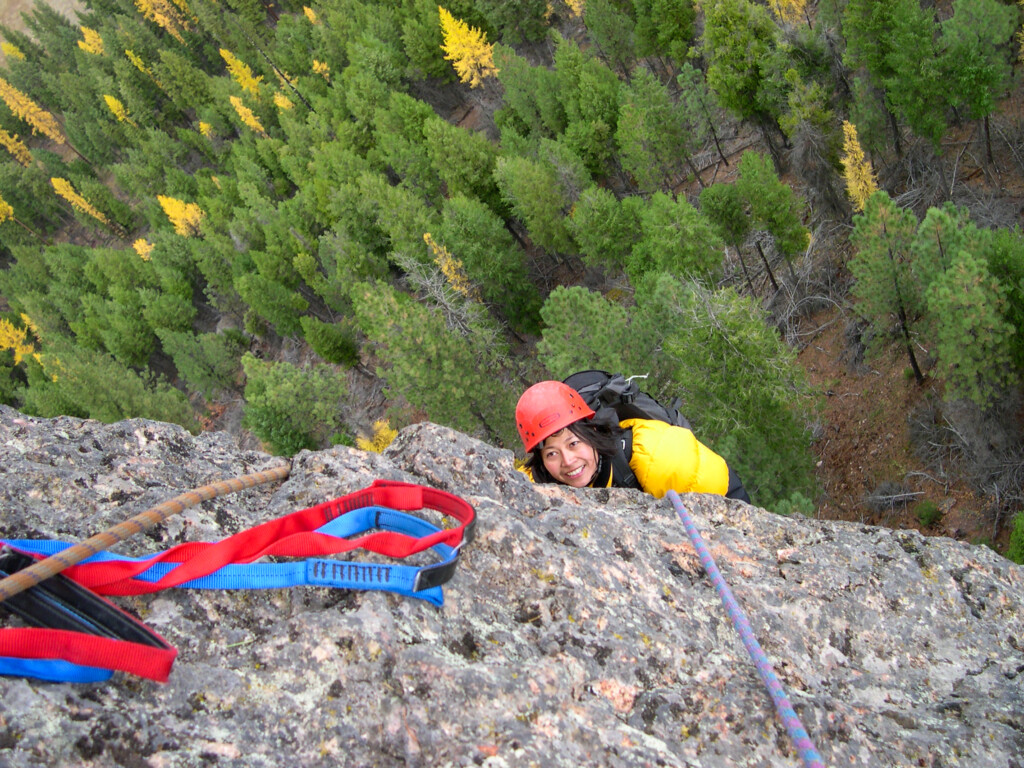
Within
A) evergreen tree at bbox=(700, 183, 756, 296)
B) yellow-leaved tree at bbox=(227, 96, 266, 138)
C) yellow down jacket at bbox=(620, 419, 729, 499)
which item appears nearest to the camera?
yellow down jacket at bbox=(620, 419, 729, 499)

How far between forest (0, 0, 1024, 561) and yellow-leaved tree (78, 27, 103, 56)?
1799 cm

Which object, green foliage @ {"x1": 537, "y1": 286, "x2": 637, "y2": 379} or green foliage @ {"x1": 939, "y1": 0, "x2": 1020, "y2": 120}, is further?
green foliage @ {"x1": 939, "y1": 0, "x2": 1020, "y2": 120}

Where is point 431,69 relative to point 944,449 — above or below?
above

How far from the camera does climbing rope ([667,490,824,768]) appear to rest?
2.56m

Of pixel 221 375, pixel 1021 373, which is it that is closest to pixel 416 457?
pixel 1021 373

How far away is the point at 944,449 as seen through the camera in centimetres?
2350

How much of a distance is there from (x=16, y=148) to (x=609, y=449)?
4224 inches

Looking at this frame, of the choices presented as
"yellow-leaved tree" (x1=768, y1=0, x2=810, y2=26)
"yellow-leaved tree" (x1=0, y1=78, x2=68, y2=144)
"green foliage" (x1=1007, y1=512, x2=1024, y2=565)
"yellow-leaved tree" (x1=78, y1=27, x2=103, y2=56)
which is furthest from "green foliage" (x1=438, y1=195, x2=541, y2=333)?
"yellow-leaved tree" (x1=78, y1=27, x2=103, y2=56)

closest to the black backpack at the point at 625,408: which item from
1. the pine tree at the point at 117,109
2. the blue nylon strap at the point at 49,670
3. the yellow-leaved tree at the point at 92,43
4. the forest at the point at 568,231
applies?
the blue nylon strap at the point at 49,670

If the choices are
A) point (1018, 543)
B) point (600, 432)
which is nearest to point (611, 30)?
point (1018, 543)

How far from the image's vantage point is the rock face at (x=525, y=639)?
2.31m

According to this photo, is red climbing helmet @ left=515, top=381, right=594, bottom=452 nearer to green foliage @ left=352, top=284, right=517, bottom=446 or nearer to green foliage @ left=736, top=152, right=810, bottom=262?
green foliage @ left=352, top=284, right=517, bottom=446

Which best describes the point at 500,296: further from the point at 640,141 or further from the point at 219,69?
the point at 219,69

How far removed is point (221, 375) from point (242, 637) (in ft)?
178
